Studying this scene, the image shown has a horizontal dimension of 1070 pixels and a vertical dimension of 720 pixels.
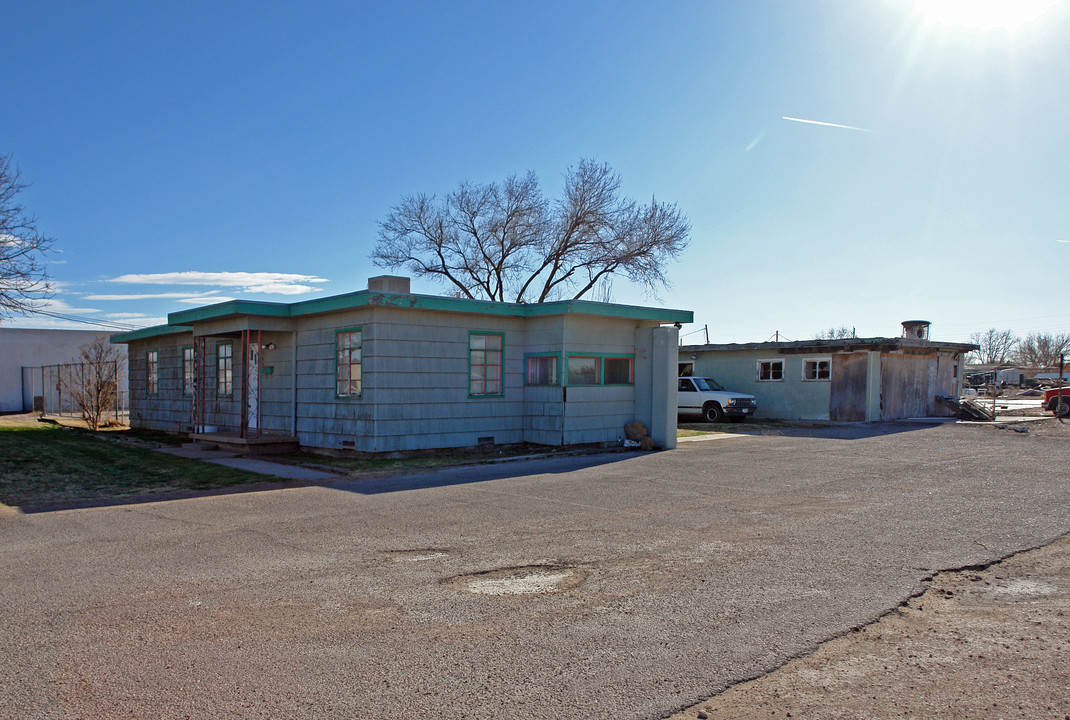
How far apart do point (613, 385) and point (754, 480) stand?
19.8 feet

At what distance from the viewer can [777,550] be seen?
7.27m

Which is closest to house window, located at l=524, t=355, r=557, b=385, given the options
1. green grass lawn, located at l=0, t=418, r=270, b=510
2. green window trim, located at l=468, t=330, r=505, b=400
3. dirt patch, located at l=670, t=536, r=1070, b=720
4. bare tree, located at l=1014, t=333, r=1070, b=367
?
green window trim, located at l=468, t=330, r=505, b=400

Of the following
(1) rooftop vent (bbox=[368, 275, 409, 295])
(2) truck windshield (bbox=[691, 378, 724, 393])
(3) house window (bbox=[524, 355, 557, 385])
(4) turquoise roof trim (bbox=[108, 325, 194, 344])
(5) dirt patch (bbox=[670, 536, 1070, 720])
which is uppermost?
(1) rooftop vent (bbox=[368, 275, 409, 295])

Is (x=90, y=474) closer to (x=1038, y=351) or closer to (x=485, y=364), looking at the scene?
(x=485, y=364)

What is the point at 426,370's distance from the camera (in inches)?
608

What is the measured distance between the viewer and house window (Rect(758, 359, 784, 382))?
28453mm

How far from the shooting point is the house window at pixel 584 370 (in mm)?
16750

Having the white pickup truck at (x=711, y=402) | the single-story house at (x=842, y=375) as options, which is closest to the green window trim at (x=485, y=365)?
the white pickup truck at (x=711, y=402)

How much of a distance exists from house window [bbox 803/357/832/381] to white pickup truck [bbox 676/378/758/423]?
222 centimetres

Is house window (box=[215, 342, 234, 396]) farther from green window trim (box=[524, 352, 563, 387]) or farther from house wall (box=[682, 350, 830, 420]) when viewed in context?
house wall (box=[682, 350, 830, 420])

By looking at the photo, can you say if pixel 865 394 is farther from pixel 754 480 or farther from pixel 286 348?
pixel 286 348

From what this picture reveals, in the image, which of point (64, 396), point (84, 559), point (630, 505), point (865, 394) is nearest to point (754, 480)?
point (630, 505)

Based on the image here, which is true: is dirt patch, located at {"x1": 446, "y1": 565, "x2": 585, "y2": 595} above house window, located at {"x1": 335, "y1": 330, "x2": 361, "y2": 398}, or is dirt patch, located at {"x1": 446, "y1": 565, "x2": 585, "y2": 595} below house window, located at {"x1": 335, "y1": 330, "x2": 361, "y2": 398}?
Answer: below

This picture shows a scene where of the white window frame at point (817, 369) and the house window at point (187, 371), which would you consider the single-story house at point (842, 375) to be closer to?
the white window frame at point (817, 369)
